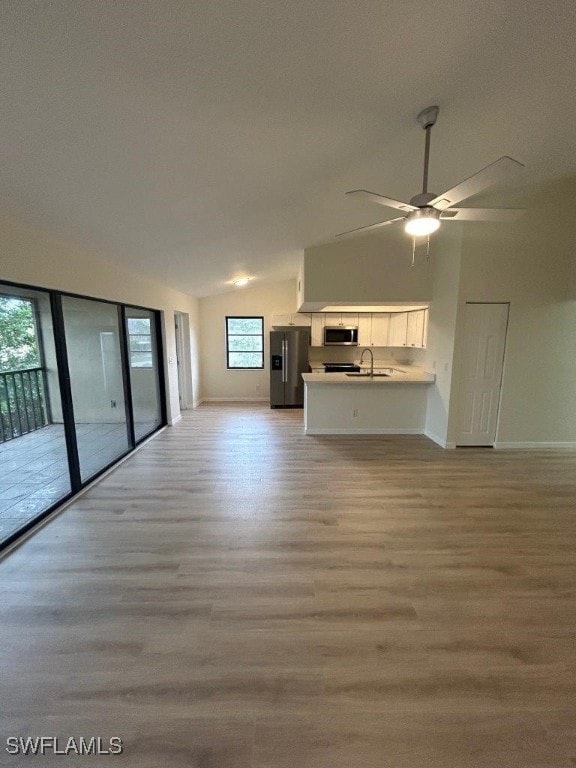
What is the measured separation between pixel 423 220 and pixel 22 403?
4209 mm

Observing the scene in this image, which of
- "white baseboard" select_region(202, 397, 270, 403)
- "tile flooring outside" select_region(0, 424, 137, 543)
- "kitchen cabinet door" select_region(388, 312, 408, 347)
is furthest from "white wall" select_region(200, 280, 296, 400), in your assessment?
"tile flooring outside" select_region(0, 424, 137, 543)

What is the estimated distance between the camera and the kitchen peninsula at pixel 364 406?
195 inches

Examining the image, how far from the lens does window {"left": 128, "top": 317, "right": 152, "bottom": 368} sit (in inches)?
175

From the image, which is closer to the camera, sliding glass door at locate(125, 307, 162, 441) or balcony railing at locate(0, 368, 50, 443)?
balcony railing at locate(0, 368, 50, 443)

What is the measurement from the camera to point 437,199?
2.09m

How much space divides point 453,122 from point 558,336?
11.1ft

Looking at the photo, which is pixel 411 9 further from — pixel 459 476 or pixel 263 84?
pixel 459 476

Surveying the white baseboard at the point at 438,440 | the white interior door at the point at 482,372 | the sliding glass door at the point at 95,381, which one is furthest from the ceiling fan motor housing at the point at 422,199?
the white baseboard at the point at 438,440

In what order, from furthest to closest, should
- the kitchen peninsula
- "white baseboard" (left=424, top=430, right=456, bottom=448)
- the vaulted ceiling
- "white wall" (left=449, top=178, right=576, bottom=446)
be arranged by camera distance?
the kitchen peninsula < "white baseboard" (left=424, top=430, right=456, bottom=448) < "white wall" (left=449, top=178, right=576, bottom=446) < the vaulted ceiling

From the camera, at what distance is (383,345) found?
6.46 m

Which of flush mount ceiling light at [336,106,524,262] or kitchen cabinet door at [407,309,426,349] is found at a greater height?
flush mount ceiling light at [336,106,524,262]

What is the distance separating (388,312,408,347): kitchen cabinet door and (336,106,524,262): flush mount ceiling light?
11.3ft

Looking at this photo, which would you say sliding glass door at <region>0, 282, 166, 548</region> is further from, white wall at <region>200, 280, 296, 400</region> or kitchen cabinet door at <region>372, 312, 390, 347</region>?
kitchen cabinet door at <region>372, 312, 390, 347</region>

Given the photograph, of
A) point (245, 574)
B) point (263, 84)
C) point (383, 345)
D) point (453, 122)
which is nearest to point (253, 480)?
point (245, 574)
